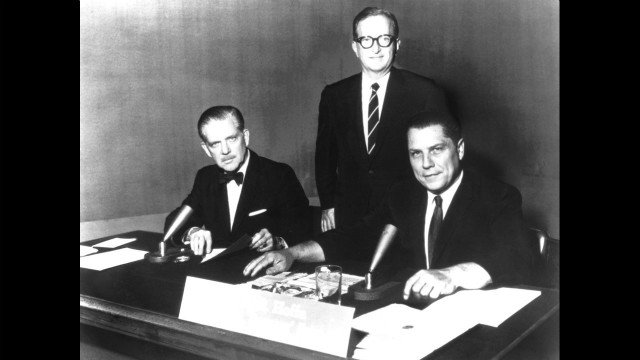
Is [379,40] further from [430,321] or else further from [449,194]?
[430,321]

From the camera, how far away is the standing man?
2686 mm

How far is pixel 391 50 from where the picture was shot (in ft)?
8.87

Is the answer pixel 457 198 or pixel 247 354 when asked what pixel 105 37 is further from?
pixel 247 354

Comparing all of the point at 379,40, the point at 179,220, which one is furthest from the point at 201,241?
the point at 379,40

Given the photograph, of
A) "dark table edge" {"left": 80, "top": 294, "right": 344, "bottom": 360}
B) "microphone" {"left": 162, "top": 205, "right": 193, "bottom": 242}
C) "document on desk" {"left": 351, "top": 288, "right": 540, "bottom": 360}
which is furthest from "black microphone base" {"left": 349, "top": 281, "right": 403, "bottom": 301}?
"microphone" {"left": 162, "top": 205, "right": 193, "bottom": 242}

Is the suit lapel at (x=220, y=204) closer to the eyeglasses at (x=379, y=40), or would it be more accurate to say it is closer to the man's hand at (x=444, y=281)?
the eyeglasses at (x=379, y=40)

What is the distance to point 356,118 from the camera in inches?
111

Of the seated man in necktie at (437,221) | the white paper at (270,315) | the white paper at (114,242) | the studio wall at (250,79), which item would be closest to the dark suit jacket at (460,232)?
the seated man in necktie at (437,221)

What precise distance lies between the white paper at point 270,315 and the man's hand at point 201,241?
746 millimetres

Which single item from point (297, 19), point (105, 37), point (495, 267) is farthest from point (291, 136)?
point (495, 267)

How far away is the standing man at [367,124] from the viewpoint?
8.81ft

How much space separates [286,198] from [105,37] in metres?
1.54

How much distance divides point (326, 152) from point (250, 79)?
1353 mm

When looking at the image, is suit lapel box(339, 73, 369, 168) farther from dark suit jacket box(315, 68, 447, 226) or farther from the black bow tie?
the black bow tie
